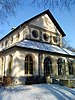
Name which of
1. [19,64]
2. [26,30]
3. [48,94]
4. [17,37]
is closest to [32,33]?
[26,30]

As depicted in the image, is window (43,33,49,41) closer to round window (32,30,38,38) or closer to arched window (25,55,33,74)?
round window (32,30,38,38)

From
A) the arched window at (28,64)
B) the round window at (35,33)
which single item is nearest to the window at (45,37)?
the round window at (35,33)

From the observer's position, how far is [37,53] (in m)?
22.5

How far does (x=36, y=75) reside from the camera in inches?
853

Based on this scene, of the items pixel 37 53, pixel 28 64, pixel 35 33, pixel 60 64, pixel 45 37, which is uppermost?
pixel 35 33

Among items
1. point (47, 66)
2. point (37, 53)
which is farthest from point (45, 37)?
point (47, 66)

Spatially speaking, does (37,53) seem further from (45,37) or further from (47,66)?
(45,37)

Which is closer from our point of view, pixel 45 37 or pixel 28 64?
pixel 28 64

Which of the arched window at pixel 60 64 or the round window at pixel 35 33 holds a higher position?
the round window at pixel 35 33

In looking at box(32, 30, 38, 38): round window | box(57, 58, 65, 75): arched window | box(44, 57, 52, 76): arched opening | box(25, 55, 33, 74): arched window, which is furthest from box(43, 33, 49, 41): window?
box(25, 55, 33, 74): arched window

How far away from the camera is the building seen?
20859mm

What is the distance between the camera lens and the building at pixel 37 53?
68.4 feet

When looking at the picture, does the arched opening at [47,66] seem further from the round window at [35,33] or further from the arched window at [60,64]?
the round window at [35,33]

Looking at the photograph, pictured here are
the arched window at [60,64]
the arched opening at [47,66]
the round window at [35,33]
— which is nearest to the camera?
the arched opening at [47,66]
